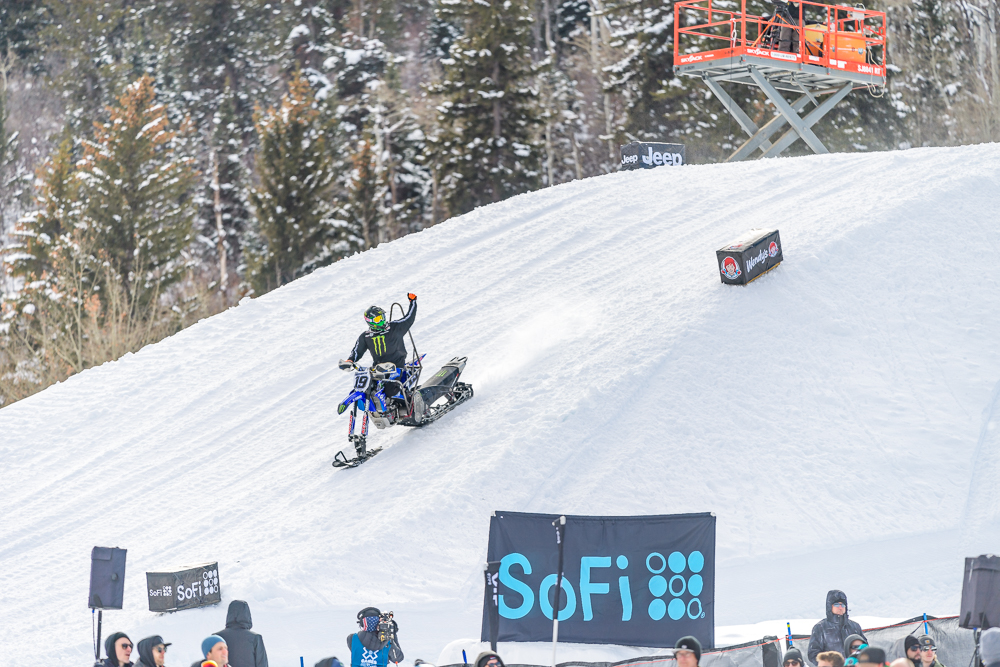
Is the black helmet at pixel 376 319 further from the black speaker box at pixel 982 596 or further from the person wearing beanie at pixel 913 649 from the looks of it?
the person wearing beanie at pixel 913 649

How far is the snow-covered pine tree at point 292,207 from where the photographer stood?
31562 mm

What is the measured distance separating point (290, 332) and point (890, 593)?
959cm

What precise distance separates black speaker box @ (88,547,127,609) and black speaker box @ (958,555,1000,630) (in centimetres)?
609

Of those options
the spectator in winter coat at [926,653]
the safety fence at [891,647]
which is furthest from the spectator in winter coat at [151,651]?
the spectator in winter coat at [926,653]

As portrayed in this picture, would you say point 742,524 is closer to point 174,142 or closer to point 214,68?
point 174,142

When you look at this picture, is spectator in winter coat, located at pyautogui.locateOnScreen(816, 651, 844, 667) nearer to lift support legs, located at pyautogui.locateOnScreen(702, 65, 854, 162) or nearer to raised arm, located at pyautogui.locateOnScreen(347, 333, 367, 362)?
raised arm, located at pyautogui.locateOnScreen(347, 333, 367, 362)

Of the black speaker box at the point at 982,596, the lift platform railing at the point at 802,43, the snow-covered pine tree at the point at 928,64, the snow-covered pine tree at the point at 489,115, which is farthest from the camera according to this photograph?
the snow-covered pine tree at the point at 928,64

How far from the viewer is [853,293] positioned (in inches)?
553

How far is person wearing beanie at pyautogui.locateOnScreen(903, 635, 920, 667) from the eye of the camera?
6.54 meters

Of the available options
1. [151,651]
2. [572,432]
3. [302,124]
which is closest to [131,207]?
[302,124]

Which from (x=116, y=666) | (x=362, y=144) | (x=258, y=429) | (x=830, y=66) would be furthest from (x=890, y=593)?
(x=362, y=144)

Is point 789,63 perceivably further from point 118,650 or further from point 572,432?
point 118,650

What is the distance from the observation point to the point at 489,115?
3109 centimetres

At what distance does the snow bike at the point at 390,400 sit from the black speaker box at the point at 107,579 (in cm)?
363
